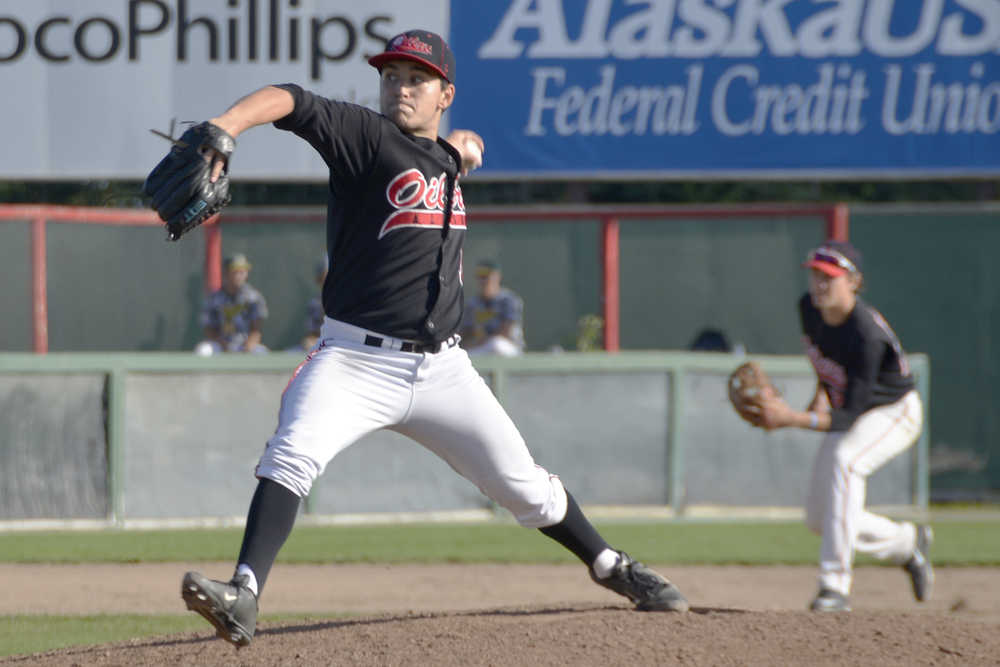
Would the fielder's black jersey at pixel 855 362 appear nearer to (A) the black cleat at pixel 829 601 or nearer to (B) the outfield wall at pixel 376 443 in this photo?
(A) the black cleat at pixel 829 601

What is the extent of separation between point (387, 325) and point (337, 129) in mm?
599

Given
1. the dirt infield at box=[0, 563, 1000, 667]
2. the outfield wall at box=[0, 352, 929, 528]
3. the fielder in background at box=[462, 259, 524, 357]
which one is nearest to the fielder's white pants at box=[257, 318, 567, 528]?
the dirt infield at box=[0, 563, 1000, 667]

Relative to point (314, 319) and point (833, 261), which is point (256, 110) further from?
point (314, 319)

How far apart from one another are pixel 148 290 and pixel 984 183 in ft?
24.9

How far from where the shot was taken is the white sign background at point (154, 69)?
10.9 m

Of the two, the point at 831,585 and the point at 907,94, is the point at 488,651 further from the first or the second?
the point at 907,94

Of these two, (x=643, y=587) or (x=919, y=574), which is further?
(x=919, y=574)

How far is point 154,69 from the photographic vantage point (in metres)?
10.9

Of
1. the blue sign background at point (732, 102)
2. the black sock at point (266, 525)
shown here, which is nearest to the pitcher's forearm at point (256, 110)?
the black sock at point (266, 525)

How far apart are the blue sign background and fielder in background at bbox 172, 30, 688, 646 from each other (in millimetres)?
6892

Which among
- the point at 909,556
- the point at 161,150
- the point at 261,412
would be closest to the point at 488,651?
the point at 909,556

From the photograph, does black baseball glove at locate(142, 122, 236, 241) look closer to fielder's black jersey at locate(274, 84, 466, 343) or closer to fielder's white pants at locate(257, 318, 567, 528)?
fielder's black jersey at locate(274, 84, 466, 343)

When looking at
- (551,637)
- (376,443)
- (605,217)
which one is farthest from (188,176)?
(605,217)

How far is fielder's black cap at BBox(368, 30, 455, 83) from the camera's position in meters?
3.97
